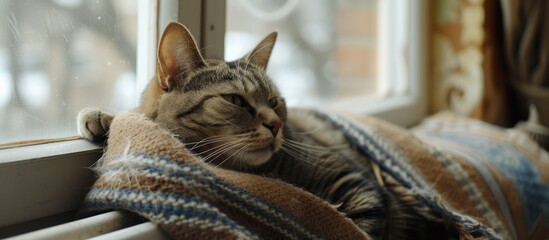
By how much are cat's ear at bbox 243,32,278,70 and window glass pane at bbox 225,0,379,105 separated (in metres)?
0.22

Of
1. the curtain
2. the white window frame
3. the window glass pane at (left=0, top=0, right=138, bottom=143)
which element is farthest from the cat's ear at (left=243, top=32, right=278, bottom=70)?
the curtain

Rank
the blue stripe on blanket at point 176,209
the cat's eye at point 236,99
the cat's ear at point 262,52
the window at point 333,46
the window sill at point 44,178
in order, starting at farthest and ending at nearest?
the window at point 333,46 < the cat's ear at point 262,52 < the cat's eye at point 236,99 < the window sill at point 44,178 < the blue stripe on blanket at point 176,209

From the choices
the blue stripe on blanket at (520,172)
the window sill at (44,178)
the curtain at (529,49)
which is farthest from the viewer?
the curtain at (529,49)

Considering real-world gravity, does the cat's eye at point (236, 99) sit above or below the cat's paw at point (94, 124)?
above

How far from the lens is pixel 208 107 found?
2.81 feet

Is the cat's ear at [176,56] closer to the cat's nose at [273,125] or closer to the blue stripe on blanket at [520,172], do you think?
the cat's nose at [273,125]

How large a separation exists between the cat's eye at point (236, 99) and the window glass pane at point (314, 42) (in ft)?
1.19

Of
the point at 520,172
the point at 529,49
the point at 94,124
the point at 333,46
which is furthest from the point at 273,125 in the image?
the point at 529,49

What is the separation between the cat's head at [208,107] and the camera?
2.79 feet

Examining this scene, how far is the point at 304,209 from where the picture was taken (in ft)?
2.58

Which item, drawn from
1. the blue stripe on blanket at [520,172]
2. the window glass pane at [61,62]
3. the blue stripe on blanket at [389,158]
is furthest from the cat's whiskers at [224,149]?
the blue stripe on blanket at [520,172]

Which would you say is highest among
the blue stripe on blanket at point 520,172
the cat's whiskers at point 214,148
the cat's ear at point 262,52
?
Answer: the cat's ear at point 262,52

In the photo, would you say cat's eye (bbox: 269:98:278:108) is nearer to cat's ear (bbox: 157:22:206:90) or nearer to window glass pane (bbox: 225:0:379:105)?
cat's ear (bbox: 157:22:206:90)

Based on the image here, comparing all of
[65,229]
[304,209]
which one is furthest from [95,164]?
[304,209]
